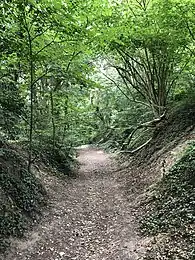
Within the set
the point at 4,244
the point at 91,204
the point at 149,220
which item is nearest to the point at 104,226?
the point at 149,220

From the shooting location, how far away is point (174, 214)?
21.6 feet

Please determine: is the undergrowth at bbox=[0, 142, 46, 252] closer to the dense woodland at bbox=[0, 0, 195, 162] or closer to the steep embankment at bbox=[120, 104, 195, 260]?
the dense woodland at bbox=[0, 0, 195, 162]

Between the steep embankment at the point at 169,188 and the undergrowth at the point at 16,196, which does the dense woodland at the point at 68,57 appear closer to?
the undergrowth at the point at 16,196

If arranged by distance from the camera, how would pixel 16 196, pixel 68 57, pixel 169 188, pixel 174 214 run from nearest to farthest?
pixel 174 214, pixel 16 196, pixel 169 188, pixel 68 57

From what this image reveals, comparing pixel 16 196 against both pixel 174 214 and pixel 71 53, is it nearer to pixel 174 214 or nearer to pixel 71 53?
pixel 174 214

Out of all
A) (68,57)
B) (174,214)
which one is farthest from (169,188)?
(68,57)

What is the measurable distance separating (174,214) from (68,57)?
667 centimetres

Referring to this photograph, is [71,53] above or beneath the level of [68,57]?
above

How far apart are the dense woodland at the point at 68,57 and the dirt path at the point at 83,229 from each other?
93 centimetres

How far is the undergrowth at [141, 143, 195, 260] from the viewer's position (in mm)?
5438

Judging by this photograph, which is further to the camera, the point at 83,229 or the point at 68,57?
the point at 68,57

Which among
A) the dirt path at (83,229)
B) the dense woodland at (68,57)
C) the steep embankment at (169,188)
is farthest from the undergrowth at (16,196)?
the steep embankment at (169,188)

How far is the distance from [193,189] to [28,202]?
432cm

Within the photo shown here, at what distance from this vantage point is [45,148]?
43.7ft
